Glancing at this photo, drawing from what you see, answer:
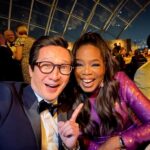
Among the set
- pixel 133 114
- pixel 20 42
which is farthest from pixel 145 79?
pixel 20 42

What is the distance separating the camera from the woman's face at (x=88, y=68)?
2439mm

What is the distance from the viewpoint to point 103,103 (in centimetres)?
248

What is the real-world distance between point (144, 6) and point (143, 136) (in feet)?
67.2

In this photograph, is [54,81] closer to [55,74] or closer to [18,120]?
[55,74]

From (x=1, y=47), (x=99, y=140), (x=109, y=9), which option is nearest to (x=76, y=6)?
(x=109, y=9)

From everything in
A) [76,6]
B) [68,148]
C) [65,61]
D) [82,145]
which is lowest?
[82,145]

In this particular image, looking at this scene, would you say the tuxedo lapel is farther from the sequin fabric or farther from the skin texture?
the sequin fabric

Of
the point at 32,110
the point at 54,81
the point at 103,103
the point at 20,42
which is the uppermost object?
the point at 20,42

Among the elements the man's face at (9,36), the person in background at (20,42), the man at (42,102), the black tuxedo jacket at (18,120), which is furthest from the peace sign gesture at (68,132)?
the man's face at (9,36)

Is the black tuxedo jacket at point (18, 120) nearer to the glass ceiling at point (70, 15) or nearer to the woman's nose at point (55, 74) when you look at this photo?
the woman's nose at point (55, 74)

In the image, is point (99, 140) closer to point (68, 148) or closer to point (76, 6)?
point (68, 148)

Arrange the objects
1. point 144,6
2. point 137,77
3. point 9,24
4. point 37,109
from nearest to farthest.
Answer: point 37,109
point 137,77
point 9,24
point 144,6

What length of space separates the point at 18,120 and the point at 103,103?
3.47 ft

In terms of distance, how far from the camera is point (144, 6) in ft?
70.9
